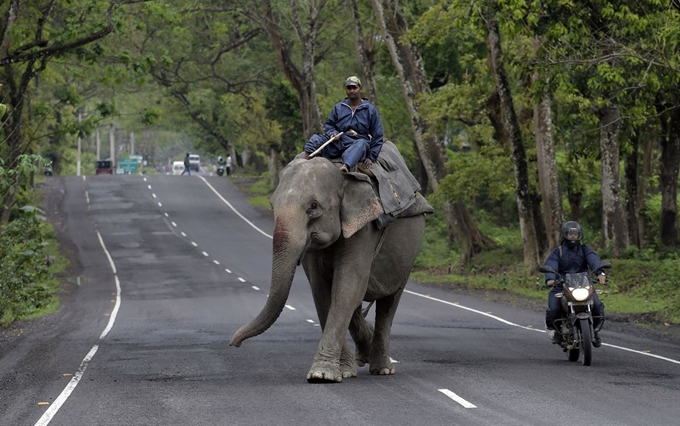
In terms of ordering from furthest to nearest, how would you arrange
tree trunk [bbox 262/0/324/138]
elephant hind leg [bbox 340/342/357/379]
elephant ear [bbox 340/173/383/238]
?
tree trunk [bbox 262/0/324/138], elephant hind leg [bbox 340/342/357/379], elephant ear [bbox 340/173/383/238]

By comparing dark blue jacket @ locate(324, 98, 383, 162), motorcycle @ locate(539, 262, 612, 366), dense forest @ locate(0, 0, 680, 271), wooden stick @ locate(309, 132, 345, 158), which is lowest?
motorcycle @ locate(539, 262, 612, 366)

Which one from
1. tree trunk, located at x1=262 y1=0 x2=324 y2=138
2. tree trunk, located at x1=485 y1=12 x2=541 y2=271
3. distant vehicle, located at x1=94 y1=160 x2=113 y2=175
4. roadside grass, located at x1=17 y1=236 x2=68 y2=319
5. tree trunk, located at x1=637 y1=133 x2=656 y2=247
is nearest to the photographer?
roadside grass, located at x1=17 y1=236 x2=68 y2=319

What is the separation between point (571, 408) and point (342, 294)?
117 inches

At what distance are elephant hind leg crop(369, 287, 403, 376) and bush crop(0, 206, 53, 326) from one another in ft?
36.7

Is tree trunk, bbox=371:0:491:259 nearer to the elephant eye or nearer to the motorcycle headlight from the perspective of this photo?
the motorcycle headlight

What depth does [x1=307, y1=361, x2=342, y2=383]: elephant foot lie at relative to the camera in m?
12.2

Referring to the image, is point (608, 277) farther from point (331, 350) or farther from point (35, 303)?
point (331, 350)

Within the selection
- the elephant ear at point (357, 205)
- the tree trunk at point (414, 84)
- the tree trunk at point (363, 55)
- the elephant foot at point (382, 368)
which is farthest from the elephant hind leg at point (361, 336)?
the tree trunk at point (363, 55)

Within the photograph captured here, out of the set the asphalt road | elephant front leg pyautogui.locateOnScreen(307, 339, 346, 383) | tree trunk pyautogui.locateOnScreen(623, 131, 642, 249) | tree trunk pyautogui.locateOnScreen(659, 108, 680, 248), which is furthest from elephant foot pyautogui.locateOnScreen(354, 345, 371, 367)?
tree trunk pyautogui.locateOnScreen(623, 131, 642, 249)

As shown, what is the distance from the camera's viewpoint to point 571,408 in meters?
10.5

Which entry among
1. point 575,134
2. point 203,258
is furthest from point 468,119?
point 203,258

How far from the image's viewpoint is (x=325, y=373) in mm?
12219

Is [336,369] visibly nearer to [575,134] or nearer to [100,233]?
[575,134]

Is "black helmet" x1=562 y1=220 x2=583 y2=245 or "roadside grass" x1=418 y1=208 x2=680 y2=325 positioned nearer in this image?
"black helmet" x1=562 y1=220 x2=583 y2=245
